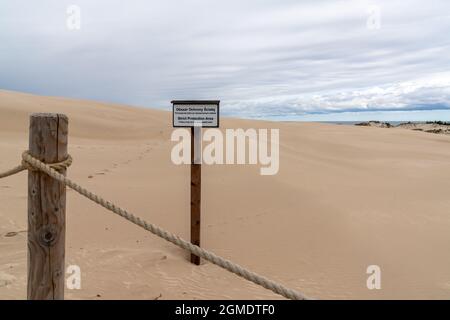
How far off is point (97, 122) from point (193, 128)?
14.8 m

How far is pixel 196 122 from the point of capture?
433cm

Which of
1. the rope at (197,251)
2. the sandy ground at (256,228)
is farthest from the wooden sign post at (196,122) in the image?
the rope at (197,251)

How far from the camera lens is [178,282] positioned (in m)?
3.95

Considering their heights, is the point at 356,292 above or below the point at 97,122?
below

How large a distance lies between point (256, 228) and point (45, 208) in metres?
3.81

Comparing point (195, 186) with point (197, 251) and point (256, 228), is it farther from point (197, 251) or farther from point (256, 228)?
point (197, 251)

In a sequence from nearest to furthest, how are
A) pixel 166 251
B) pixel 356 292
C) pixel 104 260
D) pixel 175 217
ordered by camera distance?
1. pixel 356 292
2. pixel 104 260
3. pixel 166 251
4. pixel 175 217

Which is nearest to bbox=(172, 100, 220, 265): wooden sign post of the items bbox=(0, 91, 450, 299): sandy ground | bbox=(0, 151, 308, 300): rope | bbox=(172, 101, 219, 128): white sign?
bbox=(172, 101, 219, 128): white sign

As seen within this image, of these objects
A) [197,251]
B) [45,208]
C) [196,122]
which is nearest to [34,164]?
[45,208]

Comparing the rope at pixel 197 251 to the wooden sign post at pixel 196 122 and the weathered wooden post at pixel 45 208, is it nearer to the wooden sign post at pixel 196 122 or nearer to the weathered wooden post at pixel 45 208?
the weathered wooden post at pixel 45 208

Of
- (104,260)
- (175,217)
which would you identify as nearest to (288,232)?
(175,217)

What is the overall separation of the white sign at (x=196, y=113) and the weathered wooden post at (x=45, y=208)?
2.23 metres

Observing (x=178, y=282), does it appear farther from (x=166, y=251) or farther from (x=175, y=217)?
(x=175, y=217)
